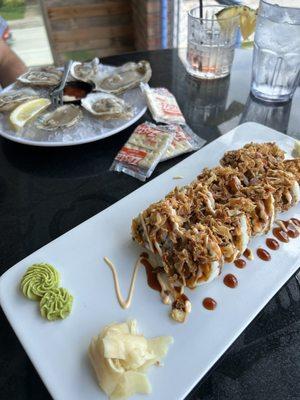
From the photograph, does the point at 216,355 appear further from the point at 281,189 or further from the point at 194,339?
the point at 281,189

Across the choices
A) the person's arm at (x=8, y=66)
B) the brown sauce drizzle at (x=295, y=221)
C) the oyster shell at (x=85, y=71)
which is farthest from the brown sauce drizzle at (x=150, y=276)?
the person's arm at (x=8, y=66)

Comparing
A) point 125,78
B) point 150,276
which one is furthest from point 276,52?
point 150,276


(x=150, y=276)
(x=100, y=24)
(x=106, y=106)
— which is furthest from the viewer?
(x=100, y=24)

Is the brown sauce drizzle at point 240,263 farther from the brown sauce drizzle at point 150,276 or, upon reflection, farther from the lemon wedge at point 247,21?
the lemon wedge at point 247,21

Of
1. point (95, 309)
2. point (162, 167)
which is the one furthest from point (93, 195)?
point (95, 309)

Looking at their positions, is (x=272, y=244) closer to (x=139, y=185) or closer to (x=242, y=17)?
(x=139, y=185)
